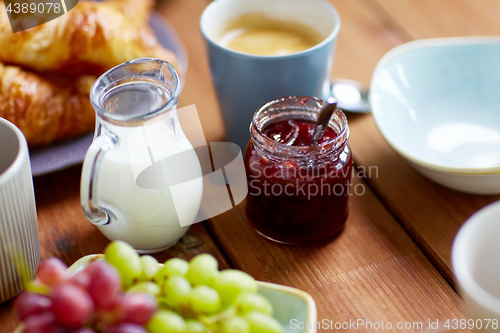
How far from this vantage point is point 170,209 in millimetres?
639

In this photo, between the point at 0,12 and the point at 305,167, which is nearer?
the point at 305,167

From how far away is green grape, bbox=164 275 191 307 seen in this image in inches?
18.0

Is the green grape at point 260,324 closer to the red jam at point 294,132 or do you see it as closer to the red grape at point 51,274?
the red grape at point 51,274

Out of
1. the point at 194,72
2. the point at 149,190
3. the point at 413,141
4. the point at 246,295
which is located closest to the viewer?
the point at 246,295

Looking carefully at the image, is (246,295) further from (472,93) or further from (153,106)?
(472,93)

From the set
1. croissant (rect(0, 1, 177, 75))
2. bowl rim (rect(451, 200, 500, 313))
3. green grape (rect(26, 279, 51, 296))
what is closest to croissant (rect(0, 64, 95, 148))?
croissant (rect(0, 1, 177, 75))

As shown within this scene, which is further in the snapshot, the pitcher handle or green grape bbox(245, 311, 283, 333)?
the pitcher handle

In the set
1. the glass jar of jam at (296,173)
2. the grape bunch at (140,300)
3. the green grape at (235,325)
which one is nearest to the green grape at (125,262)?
the grape bunch at (140,300)

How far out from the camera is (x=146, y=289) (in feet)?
1.53

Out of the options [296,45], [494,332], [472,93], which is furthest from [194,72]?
[494,332]

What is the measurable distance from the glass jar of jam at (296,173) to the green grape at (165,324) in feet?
0.86

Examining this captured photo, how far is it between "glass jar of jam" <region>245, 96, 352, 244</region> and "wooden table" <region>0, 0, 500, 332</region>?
29mm

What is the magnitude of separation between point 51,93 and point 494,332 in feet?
2.31

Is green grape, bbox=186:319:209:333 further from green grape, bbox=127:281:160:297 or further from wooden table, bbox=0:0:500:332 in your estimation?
wooden table, bbox=0:0:500:332
